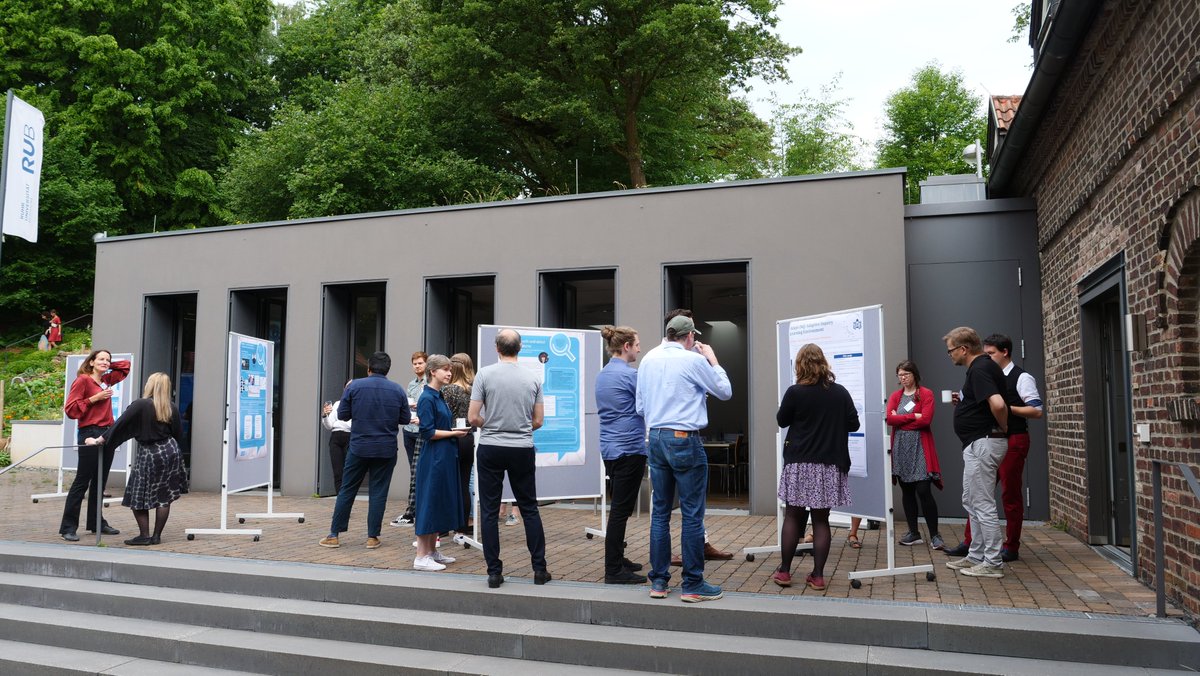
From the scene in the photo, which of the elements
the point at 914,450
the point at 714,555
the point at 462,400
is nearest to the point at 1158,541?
the point at 914,450

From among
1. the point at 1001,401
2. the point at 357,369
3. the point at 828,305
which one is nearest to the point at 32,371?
the point at 357,369

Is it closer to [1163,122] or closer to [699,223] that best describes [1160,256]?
[1163,122]

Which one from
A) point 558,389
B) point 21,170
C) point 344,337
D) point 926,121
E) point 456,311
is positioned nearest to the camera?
point 558,389

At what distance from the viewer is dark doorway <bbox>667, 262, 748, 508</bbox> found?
9352 mm

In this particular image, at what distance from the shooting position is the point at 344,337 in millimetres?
11102

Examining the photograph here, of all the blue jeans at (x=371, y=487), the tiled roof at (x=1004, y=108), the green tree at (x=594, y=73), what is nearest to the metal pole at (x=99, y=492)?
the blue jeans at (x=371, y=487)

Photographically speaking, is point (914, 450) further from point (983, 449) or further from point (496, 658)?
point (496, 658)

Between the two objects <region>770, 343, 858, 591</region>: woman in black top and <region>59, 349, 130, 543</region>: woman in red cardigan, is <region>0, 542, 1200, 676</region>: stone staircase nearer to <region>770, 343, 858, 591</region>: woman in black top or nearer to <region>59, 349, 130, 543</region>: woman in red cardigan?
<region>770, 343, 858, 591</region>: woman in black top

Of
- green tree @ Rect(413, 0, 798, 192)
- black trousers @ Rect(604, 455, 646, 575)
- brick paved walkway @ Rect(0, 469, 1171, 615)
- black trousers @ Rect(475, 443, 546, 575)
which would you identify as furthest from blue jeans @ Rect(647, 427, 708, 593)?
green tree @ Rect(413, 0, 798, 192)

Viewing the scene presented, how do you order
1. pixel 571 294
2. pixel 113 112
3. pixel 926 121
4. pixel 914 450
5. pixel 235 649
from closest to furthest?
1. pixel 235 649
2. pixel 914 450
3. pixel 571 294
4. pixel 113 112
5. pixel 926 121

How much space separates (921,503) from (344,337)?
7679 millimetres

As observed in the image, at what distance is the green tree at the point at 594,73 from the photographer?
1831 cm

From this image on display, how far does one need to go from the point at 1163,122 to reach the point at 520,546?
17.4 ft

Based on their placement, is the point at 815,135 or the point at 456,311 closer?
the point at 456,311
